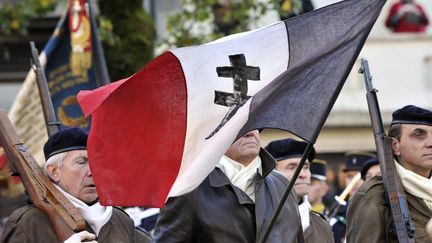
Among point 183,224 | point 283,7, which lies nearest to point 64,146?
point 183,224

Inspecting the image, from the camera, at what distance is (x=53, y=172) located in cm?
796

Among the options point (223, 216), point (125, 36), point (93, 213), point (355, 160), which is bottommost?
point (355, 160)

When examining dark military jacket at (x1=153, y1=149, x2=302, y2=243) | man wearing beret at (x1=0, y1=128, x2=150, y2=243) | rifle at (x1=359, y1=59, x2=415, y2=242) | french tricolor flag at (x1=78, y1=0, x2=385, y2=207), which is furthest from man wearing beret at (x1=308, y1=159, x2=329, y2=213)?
french tricolor flag at (x1=78, y1=0, x2=385, y2=207)

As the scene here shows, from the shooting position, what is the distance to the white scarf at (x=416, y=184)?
7863 mm

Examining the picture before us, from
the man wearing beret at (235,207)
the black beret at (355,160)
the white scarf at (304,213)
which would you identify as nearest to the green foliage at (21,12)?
the black beret at (355,160)

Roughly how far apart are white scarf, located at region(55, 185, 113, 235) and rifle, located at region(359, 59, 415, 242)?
1.64 metres

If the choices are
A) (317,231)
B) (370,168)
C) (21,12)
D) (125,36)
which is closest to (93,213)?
(317,231)

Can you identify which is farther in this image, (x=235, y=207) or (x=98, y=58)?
(x=98, y=58)

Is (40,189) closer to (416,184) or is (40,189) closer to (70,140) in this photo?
(70,140)

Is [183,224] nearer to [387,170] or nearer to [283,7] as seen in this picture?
[387,170]

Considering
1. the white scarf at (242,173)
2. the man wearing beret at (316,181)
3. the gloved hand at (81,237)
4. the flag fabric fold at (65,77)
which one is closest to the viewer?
the gloved hand at (81,237)

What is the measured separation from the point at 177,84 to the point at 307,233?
2311 mm

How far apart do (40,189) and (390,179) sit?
2022mm

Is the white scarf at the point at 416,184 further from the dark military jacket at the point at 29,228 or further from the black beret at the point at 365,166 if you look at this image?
the black beret at the point at 365,166
